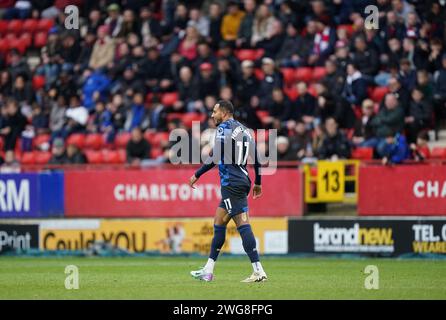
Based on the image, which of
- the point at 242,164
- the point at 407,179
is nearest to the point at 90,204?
the point at 407,179

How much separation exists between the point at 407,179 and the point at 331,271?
376 centimetres

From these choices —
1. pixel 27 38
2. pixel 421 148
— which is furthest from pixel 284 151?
pixel 27 38

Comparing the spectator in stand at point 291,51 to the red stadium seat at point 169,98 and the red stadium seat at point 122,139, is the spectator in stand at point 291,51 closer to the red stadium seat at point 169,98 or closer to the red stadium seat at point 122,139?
the red stadium seat at point 169,98

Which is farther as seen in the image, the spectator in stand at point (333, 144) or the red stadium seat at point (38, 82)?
the red stadium seat at point (38, 82)

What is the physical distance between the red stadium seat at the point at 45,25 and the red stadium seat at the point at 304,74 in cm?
820

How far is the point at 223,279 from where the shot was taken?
46.1ft

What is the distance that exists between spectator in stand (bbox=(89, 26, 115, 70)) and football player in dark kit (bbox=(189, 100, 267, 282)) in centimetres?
1278

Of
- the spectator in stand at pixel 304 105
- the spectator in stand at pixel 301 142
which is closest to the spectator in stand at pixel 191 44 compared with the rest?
the spectator in stand at pixel 304 105

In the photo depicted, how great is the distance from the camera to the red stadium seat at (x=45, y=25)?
28.2m

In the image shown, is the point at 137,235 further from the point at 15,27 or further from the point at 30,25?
the point at 15,27

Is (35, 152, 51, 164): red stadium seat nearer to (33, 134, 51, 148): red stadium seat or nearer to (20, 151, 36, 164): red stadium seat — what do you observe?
(20, 151, 36, 164): red stadium seat

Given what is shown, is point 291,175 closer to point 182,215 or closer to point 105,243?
point 182,215
